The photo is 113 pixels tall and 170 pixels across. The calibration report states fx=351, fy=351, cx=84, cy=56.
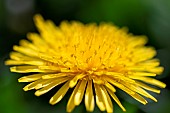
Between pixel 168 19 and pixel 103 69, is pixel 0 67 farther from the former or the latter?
pixel 168 19

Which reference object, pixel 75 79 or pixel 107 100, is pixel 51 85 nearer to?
pixel 75 79

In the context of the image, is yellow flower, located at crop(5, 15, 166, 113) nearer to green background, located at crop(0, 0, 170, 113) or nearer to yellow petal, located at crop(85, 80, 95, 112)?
yellow petal, located at crop(85, 80, 95, 112)

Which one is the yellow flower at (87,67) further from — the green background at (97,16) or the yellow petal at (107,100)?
the green background at (97,16)

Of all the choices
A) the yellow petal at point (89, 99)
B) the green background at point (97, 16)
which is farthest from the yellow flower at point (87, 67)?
the green background at point (97, 16)

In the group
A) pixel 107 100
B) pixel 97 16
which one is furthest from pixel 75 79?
pixel 97 16

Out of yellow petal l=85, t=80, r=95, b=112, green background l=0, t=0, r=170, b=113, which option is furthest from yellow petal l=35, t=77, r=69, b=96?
green background l=0, t=0, r=170, b=113

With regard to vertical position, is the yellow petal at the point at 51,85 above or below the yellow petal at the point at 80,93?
above

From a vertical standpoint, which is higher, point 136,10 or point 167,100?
point 136,10

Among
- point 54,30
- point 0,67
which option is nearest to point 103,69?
point 54,30
